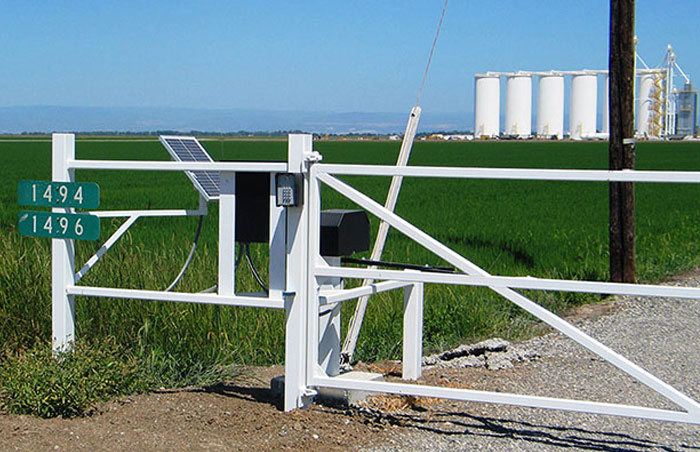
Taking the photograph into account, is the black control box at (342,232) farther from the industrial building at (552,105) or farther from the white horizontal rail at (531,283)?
the industrial building at (552,105)

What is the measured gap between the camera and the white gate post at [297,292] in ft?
17.6

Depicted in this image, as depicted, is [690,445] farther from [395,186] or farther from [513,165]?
[513,165]

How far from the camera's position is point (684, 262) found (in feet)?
42.3

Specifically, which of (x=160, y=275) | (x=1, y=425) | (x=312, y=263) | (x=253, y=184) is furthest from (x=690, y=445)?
(x=160, y=275)

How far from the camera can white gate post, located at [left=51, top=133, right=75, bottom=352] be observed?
19.7ft

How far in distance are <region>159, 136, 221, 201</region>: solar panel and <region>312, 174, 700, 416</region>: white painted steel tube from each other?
1.24 m

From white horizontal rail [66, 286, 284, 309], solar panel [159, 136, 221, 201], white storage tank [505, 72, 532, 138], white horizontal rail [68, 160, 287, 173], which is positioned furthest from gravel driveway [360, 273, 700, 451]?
white storage tank [505, 72, 532, 138]

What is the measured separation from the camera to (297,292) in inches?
213

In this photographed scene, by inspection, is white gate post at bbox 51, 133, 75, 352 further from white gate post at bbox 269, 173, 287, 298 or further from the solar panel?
white gate post at bbox 269, 173, 287, 298

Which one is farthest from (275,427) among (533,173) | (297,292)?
(533,173)

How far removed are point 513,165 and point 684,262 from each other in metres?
42.8

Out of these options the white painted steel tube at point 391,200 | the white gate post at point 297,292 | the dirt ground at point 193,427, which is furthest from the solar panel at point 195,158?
the dirt ground at point 193,427

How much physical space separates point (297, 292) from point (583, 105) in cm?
13738

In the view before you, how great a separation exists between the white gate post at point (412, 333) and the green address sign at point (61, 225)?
2033 millimetres
